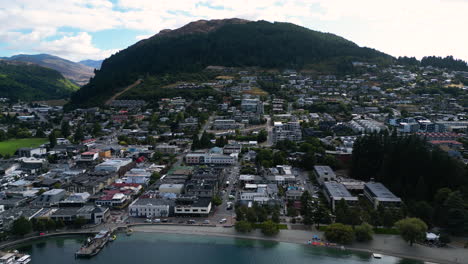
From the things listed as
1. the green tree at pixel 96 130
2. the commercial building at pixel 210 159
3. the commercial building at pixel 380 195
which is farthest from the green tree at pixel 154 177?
the green tree at pixel 96 130

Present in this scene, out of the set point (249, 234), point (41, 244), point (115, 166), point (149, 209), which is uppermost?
point (115, 166)

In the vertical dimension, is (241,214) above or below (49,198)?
above

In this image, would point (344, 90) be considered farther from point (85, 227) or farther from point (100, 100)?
point (85, 227)

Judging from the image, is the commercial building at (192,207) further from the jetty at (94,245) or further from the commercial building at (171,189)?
the jetty at (94,245)

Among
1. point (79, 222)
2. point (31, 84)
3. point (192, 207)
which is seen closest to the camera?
point (79, 222)

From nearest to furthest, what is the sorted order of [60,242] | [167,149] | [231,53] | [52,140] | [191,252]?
[191,252], [60,242], [167,149], [52,140], [231,53]

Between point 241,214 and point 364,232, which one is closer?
point 364,232

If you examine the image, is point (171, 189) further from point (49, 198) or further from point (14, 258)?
point (14, 258)

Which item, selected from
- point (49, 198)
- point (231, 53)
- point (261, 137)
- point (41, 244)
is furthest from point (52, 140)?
point (231, 53)
